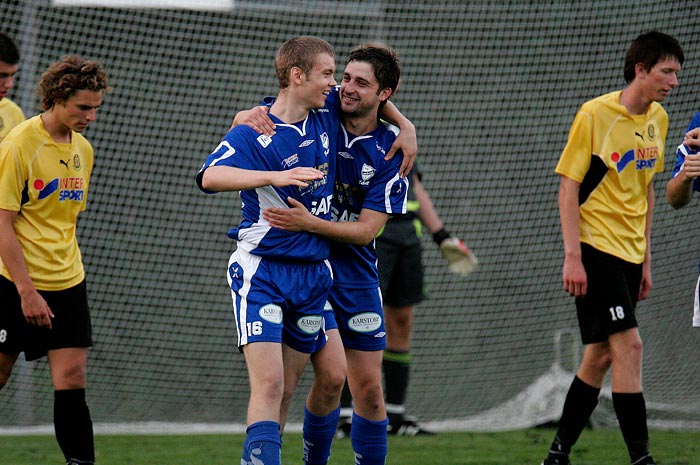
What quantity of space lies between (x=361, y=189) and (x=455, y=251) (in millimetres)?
2279

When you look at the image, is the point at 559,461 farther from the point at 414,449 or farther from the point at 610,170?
the point at 610,170

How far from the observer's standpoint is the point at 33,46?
7051 mm

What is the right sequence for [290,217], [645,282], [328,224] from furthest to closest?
[645,282] → [328,224] → [290,217]

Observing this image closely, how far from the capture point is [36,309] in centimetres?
403

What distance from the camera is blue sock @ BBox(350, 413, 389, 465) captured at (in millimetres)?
3998

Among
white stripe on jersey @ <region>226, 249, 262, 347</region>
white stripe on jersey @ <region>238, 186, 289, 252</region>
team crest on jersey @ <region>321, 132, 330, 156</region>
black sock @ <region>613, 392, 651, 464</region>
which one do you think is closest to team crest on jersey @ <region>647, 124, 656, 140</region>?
black sock @ <region>613, 392, 651, 464</region>

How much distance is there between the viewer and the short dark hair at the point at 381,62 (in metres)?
3.84

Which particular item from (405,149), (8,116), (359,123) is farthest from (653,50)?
(8,116)

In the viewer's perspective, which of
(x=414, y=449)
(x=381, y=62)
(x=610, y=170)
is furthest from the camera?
(x=414, y=449)

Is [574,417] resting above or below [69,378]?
above

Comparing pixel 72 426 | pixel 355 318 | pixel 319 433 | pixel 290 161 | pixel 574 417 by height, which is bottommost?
pixel 72 426

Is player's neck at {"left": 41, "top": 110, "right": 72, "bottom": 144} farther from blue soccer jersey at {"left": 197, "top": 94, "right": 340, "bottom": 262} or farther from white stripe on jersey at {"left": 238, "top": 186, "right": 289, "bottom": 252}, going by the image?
white stripe on jersey at {"left": 238, "top": 186, "right": 289, "bottom": 252}

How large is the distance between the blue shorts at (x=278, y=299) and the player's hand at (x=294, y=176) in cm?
41

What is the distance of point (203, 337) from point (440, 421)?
6.75 ft
